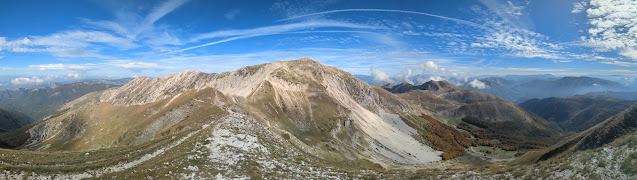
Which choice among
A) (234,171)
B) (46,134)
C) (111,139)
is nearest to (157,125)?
(111,139)

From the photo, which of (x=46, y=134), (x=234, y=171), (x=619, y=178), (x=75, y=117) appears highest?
(x=619, y=178)

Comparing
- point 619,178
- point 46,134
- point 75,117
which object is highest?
point 619,178

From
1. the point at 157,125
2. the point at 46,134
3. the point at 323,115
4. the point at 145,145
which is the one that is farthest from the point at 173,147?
the point at 46,134

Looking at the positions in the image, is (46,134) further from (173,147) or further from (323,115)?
(173,147)

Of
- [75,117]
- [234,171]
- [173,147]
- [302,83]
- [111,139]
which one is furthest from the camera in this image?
[302,83]

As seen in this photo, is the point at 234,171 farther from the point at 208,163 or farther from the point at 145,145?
the point at 145,145

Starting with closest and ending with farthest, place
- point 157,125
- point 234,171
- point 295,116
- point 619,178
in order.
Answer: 1. point 619,178
2. point 234,171
3. point 157,125
4. point 295,116

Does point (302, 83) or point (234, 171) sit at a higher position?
point (302, 83)

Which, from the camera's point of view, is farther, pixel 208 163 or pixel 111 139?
pixel 111 139

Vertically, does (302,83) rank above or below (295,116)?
above
